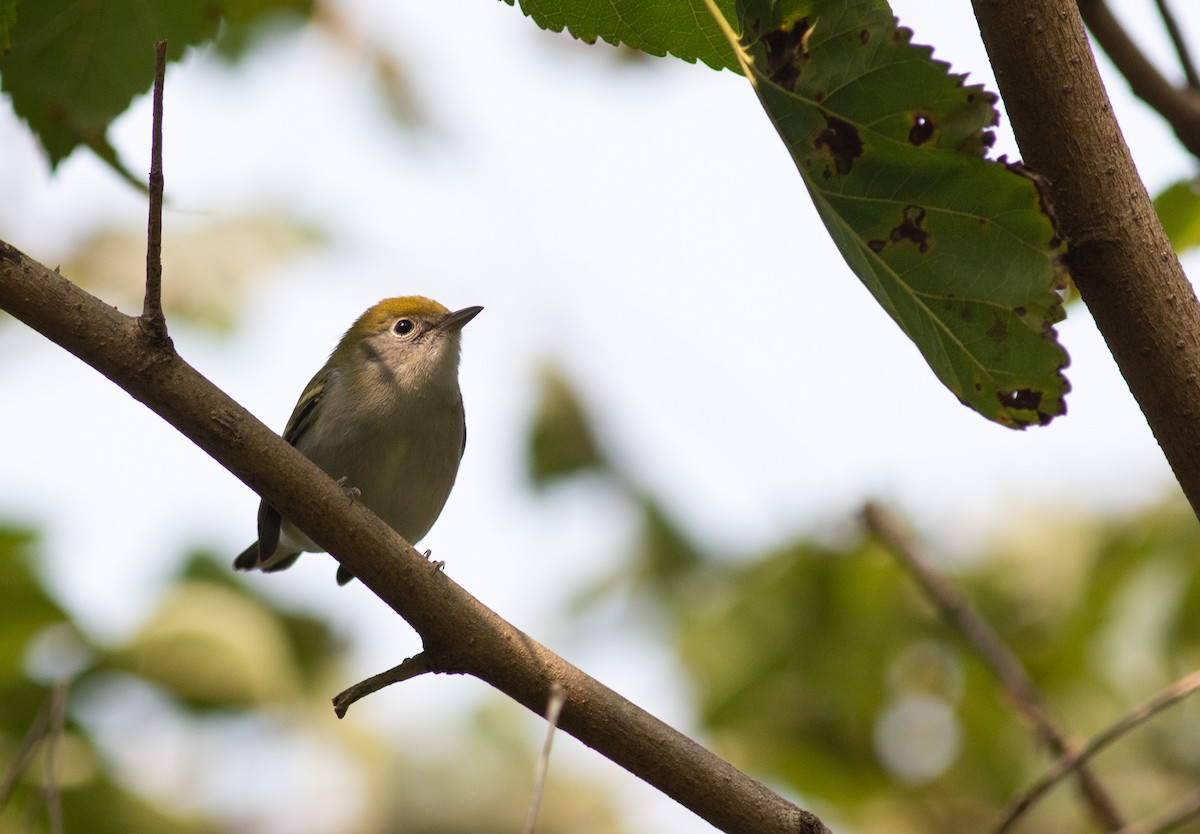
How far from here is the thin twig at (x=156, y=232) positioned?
6.56ft

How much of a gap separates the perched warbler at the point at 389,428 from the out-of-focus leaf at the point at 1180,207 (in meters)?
3.36

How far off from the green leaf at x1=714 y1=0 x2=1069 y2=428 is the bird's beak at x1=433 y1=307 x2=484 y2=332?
4.57 metres

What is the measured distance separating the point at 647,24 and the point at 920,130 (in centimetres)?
53

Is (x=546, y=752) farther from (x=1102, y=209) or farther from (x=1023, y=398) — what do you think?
(x=1102, y=209)

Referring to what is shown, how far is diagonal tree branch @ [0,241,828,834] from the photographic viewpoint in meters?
2.02

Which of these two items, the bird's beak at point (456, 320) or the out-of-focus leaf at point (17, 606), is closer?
the out-of-focus leaf at point (17, 606)

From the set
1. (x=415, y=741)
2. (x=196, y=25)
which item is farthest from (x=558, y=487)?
(x=196, y=25)

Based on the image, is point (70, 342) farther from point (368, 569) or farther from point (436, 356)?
point (436, 356)

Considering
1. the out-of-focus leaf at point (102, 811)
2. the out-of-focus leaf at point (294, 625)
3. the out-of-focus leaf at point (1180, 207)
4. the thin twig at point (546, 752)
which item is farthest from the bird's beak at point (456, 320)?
the thin twig at point (546, 752)

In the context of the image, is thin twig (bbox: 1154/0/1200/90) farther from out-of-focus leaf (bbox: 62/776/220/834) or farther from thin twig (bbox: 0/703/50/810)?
out-of-focus leaf (bbox: 62/776/220/834)

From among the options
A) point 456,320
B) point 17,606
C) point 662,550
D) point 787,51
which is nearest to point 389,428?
point 456,320

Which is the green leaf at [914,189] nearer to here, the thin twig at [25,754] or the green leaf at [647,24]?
the green leaf at [647,24]

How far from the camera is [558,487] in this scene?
7945 millimetres

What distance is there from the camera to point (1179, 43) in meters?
2.81
